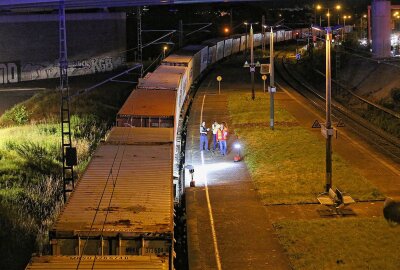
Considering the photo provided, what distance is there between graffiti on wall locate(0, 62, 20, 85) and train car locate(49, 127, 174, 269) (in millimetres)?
37943

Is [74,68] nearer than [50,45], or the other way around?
[50,45]

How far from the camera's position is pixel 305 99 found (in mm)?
45000

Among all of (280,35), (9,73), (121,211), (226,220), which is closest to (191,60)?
(9,73)

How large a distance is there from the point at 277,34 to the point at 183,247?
8024cm

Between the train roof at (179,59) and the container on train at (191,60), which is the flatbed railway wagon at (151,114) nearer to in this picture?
the container on train at (191,60)

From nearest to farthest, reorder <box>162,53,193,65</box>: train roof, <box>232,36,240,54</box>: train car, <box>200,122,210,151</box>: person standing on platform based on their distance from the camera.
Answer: <box>200,122,210,151</box>: person standing on platform
<box>162,53,193,65</box>: train roof
<box>232,36,240,54</box>: train car

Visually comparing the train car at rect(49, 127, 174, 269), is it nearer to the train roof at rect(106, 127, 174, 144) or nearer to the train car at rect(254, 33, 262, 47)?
the train roof at rect(106, 127, 174, 144)

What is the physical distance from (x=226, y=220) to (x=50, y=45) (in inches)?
1635

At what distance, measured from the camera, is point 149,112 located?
24906 mm

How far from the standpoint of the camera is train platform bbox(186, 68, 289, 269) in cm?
1498

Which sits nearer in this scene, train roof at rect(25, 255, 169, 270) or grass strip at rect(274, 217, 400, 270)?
train roof at rect(25, 255, 169, 270)

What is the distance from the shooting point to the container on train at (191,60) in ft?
141

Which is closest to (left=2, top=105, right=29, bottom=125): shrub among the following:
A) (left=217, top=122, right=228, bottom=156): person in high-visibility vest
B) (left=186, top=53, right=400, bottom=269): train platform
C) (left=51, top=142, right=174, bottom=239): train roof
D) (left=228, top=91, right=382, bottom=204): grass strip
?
(left=186, top=53, right=400, bottom=269): train platform

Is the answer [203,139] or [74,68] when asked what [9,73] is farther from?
[203,139]
